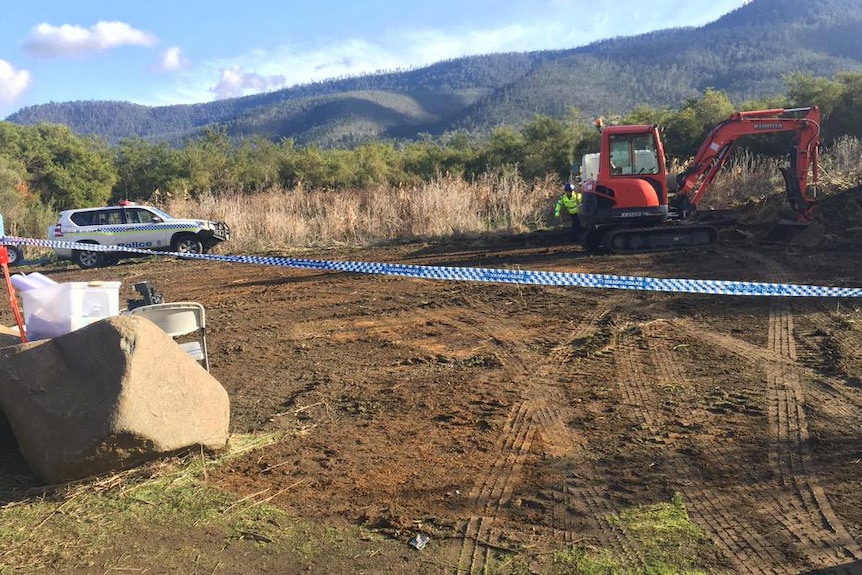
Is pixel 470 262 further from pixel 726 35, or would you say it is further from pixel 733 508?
pixel 726 35

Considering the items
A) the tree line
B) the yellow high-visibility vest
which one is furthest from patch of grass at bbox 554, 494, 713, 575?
the tree line

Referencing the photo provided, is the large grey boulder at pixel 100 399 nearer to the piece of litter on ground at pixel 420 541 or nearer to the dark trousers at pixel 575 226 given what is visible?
the piece of litter on ground at pixel 420 541

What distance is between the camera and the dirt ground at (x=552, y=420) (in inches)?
131

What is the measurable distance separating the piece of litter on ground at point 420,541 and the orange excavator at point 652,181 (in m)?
10.8

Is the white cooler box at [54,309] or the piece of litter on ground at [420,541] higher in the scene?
the white cooler box at [54,309]

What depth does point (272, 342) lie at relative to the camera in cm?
765

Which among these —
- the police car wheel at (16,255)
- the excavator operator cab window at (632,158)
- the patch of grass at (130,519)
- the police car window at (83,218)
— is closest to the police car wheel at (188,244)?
the police car window at (83,218)

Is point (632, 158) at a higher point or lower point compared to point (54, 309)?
higher

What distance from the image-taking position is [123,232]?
16359 millimetres

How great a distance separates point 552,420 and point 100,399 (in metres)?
3.30

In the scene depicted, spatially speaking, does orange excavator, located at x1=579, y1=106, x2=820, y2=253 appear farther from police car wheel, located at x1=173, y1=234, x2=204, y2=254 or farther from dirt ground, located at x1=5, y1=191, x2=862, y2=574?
police car wheel, located at x1=173, y1=234, x2=204, y2=254

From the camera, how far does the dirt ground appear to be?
3.32m

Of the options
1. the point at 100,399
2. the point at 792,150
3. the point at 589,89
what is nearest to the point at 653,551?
the point at 100,399

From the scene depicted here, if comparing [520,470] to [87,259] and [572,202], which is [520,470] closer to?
[572,202]
